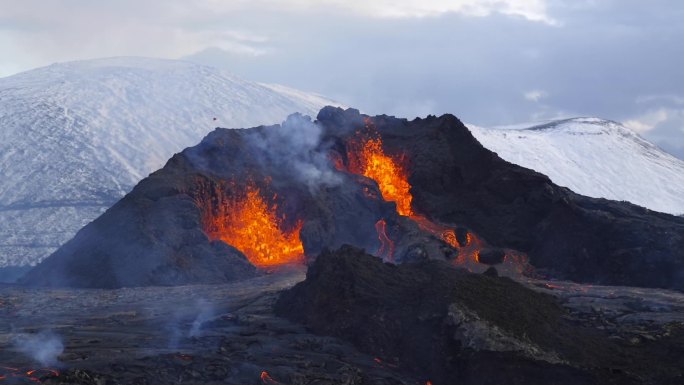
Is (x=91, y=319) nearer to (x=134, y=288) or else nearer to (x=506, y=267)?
(x=134, y=288)

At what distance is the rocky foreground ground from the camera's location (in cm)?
2120

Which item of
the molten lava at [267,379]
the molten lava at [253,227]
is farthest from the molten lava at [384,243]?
the molten lava at [267,379]

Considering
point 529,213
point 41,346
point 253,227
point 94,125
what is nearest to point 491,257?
point 529,213

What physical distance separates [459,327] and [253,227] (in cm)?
2235

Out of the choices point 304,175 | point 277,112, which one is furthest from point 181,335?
point 277,112

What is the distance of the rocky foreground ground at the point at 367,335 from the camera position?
69.6 feet

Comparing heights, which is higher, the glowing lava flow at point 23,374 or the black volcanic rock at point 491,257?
the black volcanic rock at point 491,257

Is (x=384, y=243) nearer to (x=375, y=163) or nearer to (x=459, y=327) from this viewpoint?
(x=375, y=163)

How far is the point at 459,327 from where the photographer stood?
2303 cm

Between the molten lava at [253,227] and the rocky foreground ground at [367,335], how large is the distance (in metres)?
11.6

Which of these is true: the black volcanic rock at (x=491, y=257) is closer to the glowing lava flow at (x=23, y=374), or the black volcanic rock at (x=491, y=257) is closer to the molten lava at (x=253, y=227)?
the molten lava at (x=253, y=227)

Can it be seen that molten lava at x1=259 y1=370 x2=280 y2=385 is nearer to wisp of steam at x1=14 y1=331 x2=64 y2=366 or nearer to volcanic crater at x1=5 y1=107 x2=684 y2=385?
volcanic crater at x1=5 y1=107 x2=684 y2=385

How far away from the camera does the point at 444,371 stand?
23.0 metres

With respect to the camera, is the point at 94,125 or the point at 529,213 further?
the point at 94,125
